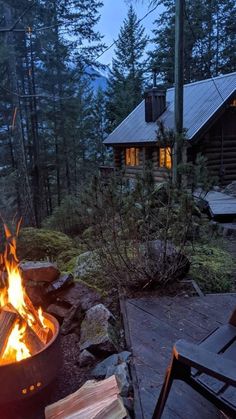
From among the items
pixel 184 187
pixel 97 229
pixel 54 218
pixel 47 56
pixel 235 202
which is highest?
pixel 47 56

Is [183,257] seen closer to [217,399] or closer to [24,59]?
[217,399]

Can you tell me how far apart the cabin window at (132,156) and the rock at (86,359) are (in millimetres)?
13357

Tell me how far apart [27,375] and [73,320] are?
112cm

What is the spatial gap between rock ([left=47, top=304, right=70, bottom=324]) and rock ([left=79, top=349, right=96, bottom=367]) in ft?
1.77

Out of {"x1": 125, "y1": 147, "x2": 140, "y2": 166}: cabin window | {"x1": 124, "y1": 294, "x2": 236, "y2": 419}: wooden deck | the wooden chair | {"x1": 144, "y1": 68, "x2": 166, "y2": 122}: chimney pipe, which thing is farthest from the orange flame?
{"x1": 125, "y1": 147, "x2": 140, "y2": 166}: cabin window

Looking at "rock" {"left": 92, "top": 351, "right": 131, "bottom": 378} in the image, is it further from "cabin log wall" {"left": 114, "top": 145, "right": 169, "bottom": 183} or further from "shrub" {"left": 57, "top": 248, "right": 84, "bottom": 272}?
"cabin log wall" {"left": 114, "top": 145, "right": 169, "bottom": 183}

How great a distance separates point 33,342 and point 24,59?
16992mm

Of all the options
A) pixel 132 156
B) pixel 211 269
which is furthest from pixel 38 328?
pixel 132 156

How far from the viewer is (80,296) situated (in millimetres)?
2914

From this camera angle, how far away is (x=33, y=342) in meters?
1.93

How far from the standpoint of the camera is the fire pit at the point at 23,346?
1.61m

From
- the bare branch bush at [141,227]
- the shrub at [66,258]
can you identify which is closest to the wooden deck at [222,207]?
the shrub at [66,258]

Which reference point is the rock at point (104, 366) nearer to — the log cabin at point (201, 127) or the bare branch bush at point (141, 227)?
the bare branch bush at point (141, 227)

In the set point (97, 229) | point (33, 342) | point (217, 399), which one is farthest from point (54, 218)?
point (217, 399)
